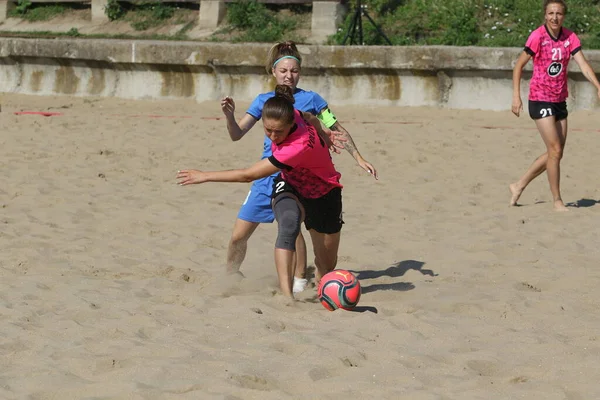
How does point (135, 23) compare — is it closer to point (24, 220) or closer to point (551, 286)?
point (24, 220)

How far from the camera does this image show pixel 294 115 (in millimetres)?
5484

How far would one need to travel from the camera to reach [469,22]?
15.3 meters

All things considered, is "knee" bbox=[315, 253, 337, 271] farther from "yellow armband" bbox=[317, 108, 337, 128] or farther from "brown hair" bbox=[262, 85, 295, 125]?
"brown hair" bbox=[262, 85, 295, 125]

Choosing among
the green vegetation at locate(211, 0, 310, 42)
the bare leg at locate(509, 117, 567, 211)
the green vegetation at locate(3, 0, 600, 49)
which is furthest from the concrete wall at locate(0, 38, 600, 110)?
the bare leg at locate(509, 117, 567, 211)

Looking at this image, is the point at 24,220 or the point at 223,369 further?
the point at 24,220

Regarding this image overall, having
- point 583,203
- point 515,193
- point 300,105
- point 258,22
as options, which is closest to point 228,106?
point 300,105

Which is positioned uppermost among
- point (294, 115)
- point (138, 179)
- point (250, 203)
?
point (294, 115)

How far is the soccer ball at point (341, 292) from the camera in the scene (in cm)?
545

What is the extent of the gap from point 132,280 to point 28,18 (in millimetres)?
14783

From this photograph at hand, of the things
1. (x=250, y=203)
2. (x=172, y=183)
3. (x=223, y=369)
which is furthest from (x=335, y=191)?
(x=172, y=183)

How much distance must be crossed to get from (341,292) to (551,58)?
3.85 m

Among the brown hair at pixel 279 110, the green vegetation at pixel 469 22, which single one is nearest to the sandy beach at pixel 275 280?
the brown hair at pixel 279 110

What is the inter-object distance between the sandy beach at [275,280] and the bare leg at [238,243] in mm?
164

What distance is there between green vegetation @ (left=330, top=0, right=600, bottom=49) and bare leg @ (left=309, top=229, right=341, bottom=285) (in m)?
9.09
